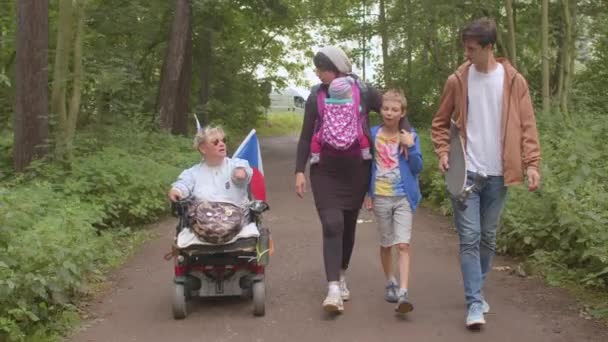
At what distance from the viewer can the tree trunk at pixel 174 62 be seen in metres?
19.0

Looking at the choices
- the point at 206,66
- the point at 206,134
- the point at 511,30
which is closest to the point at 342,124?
the point at 206,134

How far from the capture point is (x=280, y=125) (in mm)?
53062

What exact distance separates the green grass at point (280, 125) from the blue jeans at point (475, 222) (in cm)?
3931

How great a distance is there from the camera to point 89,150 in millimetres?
12805

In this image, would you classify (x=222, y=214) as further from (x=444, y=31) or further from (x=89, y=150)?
(x=444, y=31)

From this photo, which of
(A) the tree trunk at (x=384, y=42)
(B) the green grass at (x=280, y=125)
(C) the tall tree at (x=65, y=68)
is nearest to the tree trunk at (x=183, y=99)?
(A) the tree trunk at (x=384, y=42)

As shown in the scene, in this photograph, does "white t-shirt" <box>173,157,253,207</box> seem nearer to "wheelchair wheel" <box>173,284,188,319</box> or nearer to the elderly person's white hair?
the elderly person's white hair

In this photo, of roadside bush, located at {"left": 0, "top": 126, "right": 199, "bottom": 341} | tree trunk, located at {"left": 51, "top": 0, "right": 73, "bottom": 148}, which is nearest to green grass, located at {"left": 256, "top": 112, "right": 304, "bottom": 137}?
roadside bush, located at {"left": 0, "top": 126, "right": 199, "bottom": 341}

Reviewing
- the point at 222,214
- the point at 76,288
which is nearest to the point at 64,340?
the point at 76,288

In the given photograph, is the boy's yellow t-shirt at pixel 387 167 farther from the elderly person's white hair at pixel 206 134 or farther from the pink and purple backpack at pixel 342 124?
the elderly person's white hair at pixel 206 134

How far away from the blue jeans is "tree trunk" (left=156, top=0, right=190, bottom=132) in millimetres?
14389

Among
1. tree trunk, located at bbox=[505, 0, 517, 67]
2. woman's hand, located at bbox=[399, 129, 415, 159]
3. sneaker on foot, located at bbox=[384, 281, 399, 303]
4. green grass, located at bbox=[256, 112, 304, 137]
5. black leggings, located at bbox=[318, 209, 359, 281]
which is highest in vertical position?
tree trunk, located at bbox=[505, 0, 517, 67]

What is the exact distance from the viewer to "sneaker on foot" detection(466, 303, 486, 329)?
512cm

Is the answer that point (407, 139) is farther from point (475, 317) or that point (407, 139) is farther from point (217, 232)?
point (217, 232)
